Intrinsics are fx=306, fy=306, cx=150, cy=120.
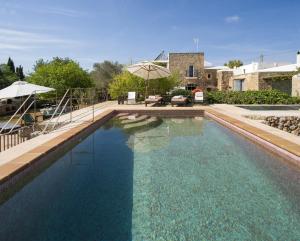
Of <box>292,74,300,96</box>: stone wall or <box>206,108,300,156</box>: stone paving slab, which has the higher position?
<box>292,74,300,96</box>: stone wall

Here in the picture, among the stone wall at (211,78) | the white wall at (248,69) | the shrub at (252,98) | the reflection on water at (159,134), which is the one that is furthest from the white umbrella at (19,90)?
the stone wall at (211,78)

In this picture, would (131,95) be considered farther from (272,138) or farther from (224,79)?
(224,79)

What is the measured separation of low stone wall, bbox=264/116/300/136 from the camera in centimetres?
1103

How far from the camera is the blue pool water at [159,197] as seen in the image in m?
3.53

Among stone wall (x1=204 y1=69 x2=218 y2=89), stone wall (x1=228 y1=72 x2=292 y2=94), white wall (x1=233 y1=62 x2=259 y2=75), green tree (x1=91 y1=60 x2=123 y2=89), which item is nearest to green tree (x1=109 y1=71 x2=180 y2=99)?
stone wall (x1=228 y1=72 x2=292 y2=94)

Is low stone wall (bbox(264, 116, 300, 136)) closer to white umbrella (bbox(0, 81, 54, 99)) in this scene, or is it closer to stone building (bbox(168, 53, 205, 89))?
white umbrella (bbox(0, 81, 54, 99))

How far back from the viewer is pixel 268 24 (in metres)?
24.1

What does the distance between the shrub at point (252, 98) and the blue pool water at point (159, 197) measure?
12182 millimetres

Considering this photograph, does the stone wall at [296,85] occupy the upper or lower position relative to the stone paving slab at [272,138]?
upper

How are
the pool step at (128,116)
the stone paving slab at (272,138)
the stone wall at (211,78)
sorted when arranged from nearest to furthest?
the stone paving slab at (272,138) → the pool step at (128,116) → the stone wall at (211,78)

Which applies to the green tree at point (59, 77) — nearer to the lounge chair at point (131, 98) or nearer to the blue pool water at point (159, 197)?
the lounge chair at point (131, 98)

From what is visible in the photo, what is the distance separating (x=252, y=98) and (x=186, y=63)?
1689 centimetres

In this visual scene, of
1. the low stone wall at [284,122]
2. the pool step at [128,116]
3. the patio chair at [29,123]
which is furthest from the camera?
the pool step at [128,116]

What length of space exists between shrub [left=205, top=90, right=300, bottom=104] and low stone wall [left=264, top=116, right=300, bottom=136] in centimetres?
775
